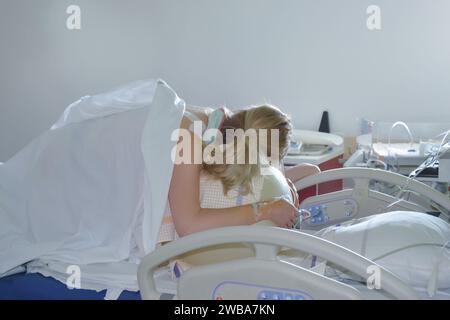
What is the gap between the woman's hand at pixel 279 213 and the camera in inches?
58.8

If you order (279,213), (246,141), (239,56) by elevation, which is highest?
(239,56)

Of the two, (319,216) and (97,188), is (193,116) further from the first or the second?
(319,216)

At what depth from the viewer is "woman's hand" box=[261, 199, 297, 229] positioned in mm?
1494

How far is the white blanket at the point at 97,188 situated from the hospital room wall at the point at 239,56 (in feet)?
4.55

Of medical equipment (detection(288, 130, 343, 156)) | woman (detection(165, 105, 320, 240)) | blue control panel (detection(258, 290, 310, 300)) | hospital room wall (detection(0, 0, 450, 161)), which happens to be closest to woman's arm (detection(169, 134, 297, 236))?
woman (detection(165, 105, 320, 240))

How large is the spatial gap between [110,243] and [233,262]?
47 cm

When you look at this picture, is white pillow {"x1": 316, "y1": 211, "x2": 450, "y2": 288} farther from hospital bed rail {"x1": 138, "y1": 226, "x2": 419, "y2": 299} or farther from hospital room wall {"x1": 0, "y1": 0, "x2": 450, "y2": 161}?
hospital room wall {"x1": 0, "y1": 0, "x2": 450, "y2": 161}

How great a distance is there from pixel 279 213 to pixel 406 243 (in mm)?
338

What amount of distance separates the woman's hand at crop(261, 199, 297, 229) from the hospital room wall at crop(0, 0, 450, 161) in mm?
1522

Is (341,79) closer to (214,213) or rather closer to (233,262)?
(214,213)

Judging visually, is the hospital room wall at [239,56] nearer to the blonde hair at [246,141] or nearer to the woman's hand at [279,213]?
the blonde hair at [246,141]

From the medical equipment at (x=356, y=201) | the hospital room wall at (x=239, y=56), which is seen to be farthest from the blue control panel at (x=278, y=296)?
the hospital room wall at (x=239, y=56)

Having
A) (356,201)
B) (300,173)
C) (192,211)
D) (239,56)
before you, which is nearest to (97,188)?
(192,211)

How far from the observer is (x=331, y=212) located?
1863mm
